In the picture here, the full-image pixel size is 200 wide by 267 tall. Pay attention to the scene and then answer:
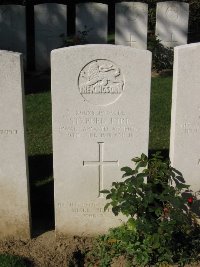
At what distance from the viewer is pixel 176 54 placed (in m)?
4.27

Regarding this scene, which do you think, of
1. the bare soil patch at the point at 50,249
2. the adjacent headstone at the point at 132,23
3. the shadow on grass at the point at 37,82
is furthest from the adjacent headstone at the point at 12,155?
the adjacent headstone at the point at 132,23

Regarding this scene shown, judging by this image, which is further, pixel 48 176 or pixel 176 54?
Answer: pixel 48 176

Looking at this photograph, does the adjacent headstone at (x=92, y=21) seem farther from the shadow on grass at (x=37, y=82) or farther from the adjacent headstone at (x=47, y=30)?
the shadow on grass at (x=37, y=82)

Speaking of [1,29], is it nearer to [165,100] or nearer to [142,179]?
[165,100]

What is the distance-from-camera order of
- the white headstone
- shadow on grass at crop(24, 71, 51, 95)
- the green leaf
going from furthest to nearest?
1. the white headstone
2. shadow on grass at crop(24, 71, 51, 95)
3. the green leaf

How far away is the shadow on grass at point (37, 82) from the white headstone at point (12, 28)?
2.05 ft

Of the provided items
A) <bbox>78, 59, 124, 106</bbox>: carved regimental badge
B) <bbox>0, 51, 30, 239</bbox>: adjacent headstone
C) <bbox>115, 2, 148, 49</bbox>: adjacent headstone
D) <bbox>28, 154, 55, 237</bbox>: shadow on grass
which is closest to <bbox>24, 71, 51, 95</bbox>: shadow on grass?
<bbox>115, 2, 148, 49</bbox>: adjacent headstone

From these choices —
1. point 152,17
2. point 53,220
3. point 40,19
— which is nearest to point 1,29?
point 40,19

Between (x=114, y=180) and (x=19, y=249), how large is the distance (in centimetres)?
112

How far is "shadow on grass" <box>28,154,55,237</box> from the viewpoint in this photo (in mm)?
5016

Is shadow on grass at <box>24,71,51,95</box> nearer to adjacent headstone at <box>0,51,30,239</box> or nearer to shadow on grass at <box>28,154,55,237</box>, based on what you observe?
shadow on grass at <box>28,154,55,237</box>

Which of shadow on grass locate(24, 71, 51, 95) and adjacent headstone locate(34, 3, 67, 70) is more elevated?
adjacent headstone locate(34, 3, 67, 70)

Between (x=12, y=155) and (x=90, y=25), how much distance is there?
6868 millimetres

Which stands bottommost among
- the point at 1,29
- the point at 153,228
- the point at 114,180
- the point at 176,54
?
the point at 153,228
